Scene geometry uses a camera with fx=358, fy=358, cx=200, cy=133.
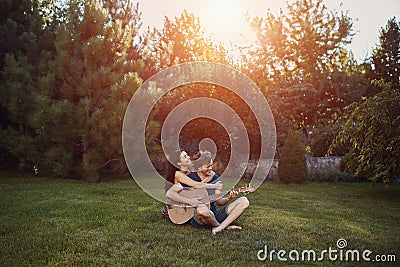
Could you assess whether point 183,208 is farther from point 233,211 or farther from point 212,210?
point 233,211

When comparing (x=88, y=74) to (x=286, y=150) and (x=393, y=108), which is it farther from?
(x=393, y=108)

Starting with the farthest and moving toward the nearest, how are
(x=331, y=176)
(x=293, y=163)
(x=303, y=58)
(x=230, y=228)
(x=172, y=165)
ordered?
(x=303, y=58)
(x=331, y=176)
(x=293, y=163)
(x=172, y=165)
(x=230, y=228)

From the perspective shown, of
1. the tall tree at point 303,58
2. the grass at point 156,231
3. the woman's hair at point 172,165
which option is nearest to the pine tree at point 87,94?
the grass at point 156,231

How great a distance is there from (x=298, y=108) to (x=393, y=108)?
822 centimetres

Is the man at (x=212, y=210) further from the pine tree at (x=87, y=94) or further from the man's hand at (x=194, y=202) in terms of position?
the pine tree at (x=87, y=94)

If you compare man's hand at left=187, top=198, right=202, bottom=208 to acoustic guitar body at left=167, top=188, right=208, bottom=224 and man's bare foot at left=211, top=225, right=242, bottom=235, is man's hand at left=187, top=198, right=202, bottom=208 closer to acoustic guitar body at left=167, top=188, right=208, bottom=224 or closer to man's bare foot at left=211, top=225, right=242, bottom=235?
acoustic guitar body at left=167, top=188, right=208, bottom=224

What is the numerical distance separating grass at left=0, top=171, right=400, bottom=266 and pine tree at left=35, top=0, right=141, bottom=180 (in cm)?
236

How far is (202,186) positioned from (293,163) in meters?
7.14

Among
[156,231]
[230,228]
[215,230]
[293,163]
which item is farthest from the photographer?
[293,163]

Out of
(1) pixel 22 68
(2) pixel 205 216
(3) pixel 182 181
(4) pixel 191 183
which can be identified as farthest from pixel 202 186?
(1) pixel 22 68

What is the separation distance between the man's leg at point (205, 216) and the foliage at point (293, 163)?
23.0ft

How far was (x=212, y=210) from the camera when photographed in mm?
4707

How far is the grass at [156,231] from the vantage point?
11.0 feet

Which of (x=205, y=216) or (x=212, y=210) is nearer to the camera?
(x=205, y=216)
